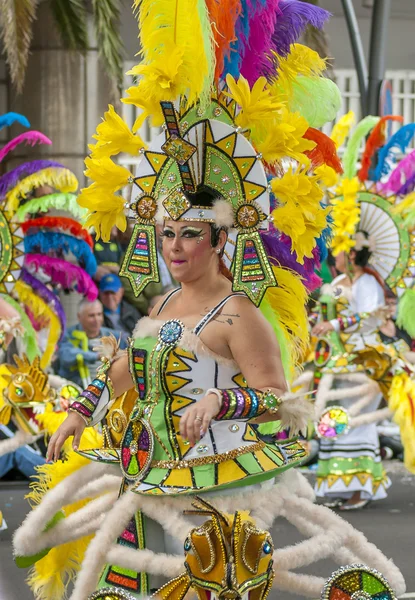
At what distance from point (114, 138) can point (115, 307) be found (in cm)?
702

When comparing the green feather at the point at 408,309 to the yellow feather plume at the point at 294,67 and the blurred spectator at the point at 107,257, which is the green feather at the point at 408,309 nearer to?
the blurred spectator at the point at 107,257

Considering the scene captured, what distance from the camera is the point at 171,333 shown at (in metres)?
4.33

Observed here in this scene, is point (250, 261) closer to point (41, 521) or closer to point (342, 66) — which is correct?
point (41, 521)

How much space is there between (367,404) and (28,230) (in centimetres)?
276

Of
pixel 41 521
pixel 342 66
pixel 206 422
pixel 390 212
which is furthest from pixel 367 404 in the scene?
pixel 342 66

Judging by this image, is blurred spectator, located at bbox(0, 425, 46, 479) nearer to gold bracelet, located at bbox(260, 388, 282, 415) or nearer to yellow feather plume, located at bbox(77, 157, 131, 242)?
yellow feather plume, located at bbox(77, 157, 131, 242)

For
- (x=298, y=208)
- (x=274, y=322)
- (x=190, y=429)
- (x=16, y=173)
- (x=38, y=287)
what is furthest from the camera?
(x=38, y=287)

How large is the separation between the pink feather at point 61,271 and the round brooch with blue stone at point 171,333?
4664 millimetres

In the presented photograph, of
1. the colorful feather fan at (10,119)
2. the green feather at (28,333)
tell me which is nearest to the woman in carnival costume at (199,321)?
the colorful feather fan at (10,119)

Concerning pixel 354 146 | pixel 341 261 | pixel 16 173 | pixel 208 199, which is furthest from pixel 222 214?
pixel 341 261

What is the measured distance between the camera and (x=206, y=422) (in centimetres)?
380

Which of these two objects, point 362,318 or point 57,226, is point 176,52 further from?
point 362,318

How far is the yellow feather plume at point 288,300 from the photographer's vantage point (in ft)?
15.6

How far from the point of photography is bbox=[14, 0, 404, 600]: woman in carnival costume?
423cm
